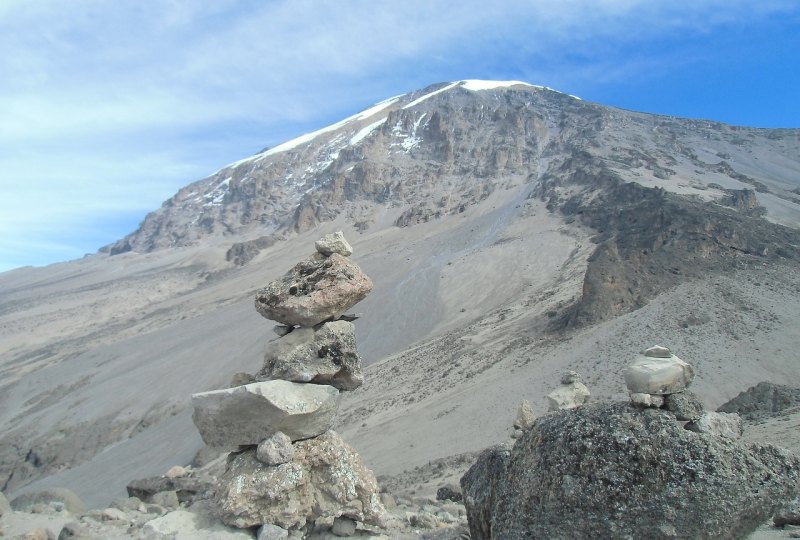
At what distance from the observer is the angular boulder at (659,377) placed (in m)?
4.26

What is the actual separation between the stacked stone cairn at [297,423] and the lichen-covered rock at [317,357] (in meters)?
0.01

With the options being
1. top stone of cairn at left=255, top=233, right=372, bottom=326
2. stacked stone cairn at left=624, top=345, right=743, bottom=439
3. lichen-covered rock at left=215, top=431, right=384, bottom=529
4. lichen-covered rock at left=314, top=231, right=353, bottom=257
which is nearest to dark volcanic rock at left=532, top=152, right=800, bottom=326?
lichen-covered rock at left=314, top=231, right=353, bottom=257

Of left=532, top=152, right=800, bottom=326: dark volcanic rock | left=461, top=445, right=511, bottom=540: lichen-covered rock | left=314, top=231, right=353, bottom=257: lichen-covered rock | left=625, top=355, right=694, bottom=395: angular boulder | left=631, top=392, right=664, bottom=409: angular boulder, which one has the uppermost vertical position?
left=314, top=231, right=353, bottom=257: lichen-covered rock

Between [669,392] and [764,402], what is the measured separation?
12680 millimetres

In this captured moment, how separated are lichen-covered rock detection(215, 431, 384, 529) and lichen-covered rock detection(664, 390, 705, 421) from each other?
12.4 ft

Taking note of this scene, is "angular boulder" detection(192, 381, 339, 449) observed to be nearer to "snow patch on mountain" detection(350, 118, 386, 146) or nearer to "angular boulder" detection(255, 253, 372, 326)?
"angular boulder" detection(255, 253, 372, 326)

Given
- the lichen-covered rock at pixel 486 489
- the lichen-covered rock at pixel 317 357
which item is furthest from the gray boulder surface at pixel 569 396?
the lichen-covered rock at pixel 486 489

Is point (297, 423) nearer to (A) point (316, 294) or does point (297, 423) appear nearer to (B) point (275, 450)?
(B) point (275, 450)

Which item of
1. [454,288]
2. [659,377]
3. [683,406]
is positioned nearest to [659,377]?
[659,377]

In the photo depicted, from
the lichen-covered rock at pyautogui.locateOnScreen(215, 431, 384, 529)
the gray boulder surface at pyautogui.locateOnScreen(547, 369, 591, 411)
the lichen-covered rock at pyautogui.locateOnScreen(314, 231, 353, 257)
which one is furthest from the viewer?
the gray boulder surface at pyautogui.locateOnScreen(547, 369, 591, 411)

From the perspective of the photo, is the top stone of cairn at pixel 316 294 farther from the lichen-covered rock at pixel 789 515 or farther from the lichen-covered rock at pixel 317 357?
the lichen-covered rock at pixel 789 515

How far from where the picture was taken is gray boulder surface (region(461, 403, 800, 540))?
3758 mm

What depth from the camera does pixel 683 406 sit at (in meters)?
4.22

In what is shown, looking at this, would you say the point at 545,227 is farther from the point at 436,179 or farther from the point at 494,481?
the point at 494,481
